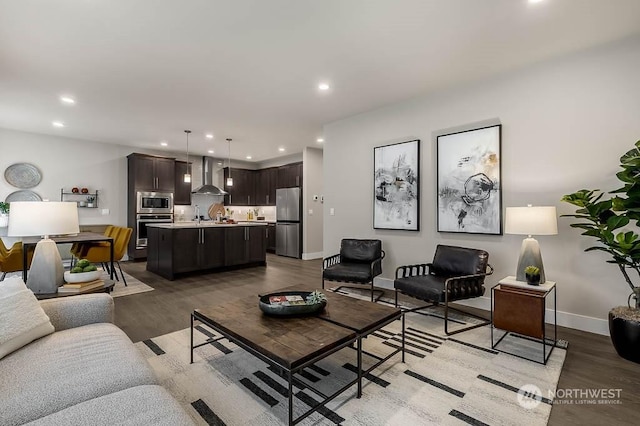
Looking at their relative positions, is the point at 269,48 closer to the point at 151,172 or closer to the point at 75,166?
the point at 151,172

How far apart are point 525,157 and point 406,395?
288 centimetres

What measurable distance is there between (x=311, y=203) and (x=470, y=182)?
447 cm

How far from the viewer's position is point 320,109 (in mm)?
4809

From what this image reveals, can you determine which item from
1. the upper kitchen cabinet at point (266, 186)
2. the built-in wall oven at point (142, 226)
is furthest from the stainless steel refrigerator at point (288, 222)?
the built-in wall oven at point (142, 226)

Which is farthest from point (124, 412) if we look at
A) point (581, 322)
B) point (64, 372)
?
point (581, 322)

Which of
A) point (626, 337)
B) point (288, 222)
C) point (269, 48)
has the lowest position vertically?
point (626, 337)

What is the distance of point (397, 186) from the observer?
15.1ft

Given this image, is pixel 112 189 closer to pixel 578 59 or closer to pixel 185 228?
pixel 185 228

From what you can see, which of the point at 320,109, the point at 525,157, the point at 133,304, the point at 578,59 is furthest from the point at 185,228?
the point at 578,59

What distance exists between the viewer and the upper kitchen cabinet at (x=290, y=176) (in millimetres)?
8148

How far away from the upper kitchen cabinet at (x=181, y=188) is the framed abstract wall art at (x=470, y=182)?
257 inches

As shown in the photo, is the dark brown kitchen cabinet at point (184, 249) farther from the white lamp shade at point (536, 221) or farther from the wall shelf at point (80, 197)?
the white lamp shade at point (536, 221)

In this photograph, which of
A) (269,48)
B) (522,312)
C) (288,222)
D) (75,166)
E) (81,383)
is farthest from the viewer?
(288,222)

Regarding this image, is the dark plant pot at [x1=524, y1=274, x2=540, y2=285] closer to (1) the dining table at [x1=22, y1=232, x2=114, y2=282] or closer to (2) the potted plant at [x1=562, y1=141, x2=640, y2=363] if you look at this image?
(2) the potted plant at [x1=562, y1=141, x2=640, y2=363]
